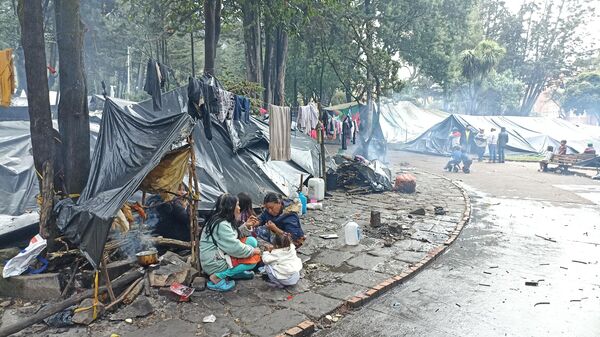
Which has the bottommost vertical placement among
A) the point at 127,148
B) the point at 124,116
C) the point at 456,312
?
the point at 456,312

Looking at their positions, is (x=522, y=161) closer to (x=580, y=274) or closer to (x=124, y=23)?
(x=580, y=274)

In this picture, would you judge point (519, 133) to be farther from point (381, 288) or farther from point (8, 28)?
point (8, 28)

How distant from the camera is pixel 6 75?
6012 millimetres

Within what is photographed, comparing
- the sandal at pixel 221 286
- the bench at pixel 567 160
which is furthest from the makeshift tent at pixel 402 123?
the sandal at pixel 221 286

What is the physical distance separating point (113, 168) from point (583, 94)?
4590 centimetres

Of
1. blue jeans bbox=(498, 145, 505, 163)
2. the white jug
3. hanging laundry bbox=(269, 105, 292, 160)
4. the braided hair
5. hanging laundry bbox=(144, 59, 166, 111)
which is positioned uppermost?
hanging laundry bbox=(144, 59, 166, 111)

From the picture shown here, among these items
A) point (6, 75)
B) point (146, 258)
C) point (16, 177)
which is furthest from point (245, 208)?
point (16, 177)

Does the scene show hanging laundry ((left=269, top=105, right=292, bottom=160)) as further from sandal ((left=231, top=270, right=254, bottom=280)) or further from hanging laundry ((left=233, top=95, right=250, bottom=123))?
sandal ((left=231, top=270, right=254, bottom=280))

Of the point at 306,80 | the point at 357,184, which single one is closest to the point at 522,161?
the point at 306,80

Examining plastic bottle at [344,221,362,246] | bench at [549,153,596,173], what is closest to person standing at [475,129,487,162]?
bench at [549,153,596,173]

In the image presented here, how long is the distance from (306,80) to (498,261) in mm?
19049

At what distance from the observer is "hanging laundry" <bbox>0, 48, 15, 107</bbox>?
596cm

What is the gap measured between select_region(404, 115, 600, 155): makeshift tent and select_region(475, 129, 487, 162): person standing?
3.79ft

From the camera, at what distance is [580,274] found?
240 inches
